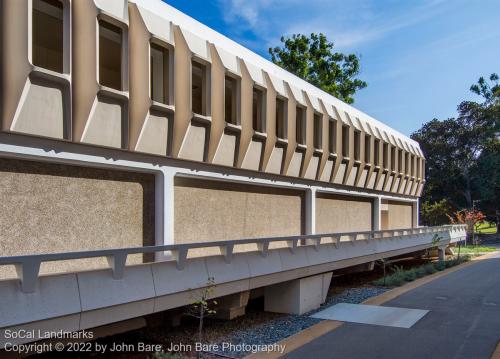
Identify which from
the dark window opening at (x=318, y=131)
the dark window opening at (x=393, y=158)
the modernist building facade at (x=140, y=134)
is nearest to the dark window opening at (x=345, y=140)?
the modernist building facade at (x=140, y=134)

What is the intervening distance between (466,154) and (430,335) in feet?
163

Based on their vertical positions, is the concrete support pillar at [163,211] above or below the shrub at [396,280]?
above

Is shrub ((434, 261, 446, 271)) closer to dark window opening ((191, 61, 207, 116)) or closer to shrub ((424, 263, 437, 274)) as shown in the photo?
shrub ((424, 263, 437, 274))

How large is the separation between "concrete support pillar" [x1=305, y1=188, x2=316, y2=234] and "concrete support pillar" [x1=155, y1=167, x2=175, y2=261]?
8872mm

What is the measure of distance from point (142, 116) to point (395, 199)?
2389 cm

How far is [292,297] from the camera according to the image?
1356cm

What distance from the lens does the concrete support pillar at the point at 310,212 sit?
2050 centimetres

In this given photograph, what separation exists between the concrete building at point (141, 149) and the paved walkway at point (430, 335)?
7.95 feet

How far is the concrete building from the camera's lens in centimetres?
907

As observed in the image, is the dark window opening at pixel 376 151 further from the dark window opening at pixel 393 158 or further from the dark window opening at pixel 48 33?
the dark window opening at pixel 48 33

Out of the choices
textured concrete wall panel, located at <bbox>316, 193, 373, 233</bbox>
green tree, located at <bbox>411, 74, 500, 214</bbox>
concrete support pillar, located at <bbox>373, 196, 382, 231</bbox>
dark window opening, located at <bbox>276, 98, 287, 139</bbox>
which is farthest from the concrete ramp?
green tree, located at <bbox>411, 74, 500, 214</bbox>

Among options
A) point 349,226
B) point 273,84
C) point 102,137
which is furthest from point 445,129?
point 102,137

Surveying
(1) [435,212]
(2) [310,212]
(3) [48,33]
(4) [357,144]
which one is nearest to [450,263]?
(4) [357,144]

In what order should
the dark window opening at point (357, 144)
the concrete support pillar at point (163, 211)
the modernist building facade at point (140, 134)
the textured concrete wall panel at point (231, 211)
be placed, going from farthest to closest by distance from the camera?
the dark window opening at point (357, 144), the textured concrete wall panel at point (231, 211), the concrete support pillar at point (163, 211), the modernist building facade at point (140, 134)
